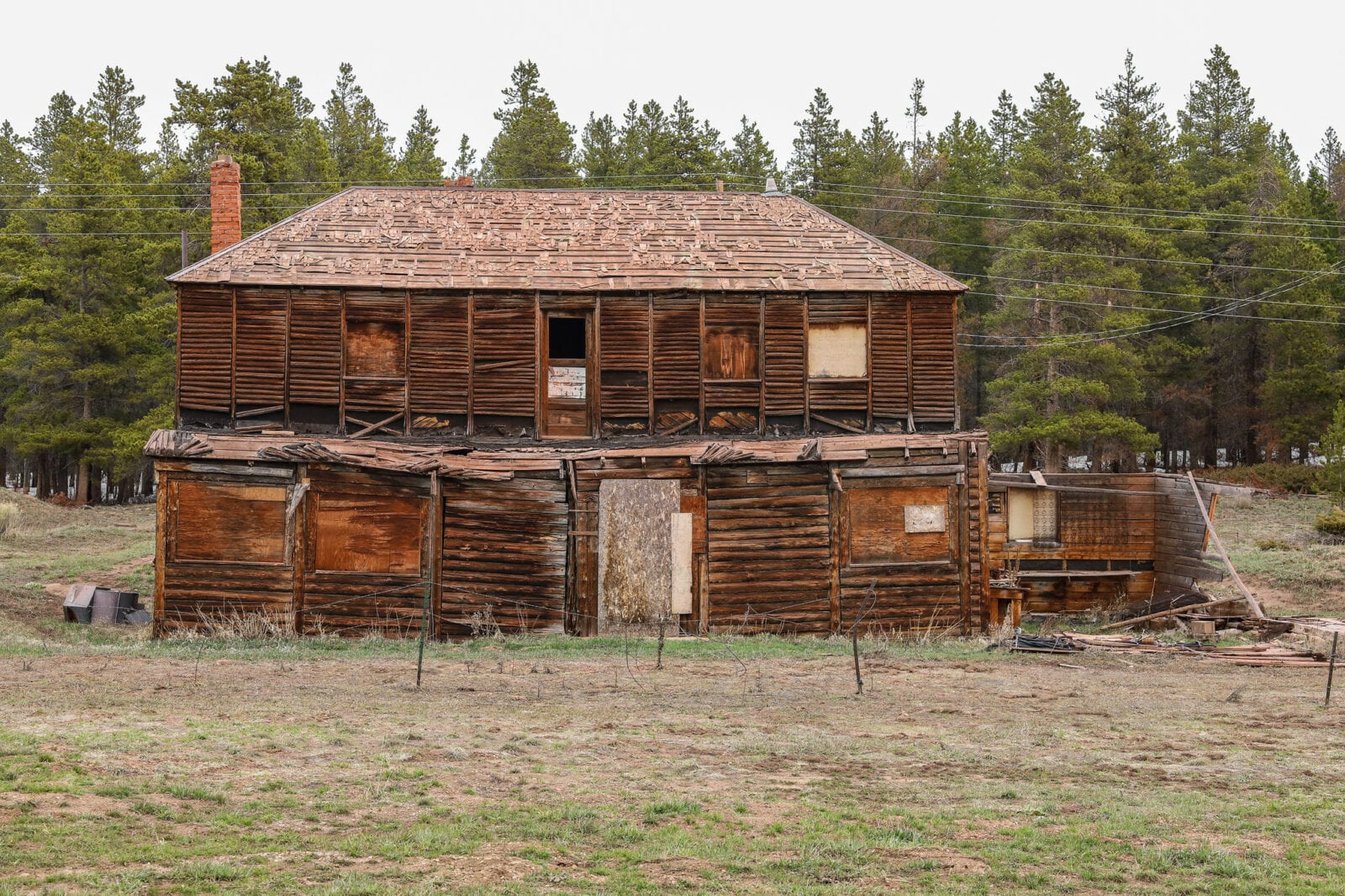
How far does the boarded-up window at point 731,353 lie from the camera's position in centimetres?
2647

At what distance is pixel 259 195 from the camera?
54.2 metres

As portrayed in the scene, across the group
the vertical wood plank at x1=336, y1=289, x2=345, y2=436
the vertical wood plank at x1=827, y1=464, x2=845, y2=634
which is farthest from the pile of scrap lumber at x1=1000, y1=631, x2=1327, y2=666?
the vertical wood plank at x1=336, y1=289, x2=345, y2=436

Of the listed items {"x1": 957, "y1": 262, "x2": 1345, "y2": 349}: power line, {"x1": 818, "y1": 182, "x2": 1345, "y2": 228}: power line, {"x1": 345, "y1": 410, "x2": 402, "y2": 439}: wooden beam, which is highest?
{"x1": 818, "y1": 182, "x2": 1345, "y2": 228}: power line

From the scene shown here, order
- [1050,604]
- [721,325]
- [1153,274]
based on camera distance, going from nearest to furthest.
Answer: [721,325], [1050,604], [1153,274]

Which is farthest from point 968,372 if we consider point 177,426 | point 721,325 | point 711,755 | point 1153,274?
point 711,755

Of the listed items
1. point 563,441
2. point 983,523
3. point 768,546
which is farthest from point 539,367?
point 983,523

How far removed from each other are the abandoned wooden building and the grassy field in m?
4.00

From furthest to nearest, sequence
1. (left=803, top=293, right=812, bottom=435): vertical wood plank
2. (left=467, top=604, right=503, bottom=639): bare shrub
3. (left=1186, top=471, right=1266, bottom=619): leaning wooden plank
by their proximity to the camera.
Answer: (left=803, top=293, right=812, bottom=435): vertical wood plank, (left=467, top=604, right=503, bottom=639): bare shrub, (left=1186, top=471, right=1266, bottom=619): leaning wooden plank

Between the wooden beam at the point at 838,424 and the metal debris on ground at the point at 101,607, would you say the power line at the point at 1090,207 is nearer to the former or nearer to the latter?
the wooden beam at the point at 838,424

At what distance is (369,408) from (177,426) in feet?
12.2

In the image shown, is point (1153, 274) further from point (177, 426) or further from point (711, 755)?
point (711, 755)

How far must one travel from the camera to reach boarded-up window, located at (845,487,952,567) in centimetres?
2556

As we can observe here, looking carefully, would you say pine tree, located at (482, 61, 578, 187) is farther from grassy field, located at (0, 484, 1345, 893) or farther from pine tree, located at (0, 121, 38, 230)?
grassy field, located at (0, 484, 1345, 893)

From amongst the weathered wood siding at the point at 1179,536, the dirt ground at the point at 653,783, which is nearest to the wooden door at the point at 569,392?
the dirt ground at the point at 653,783
